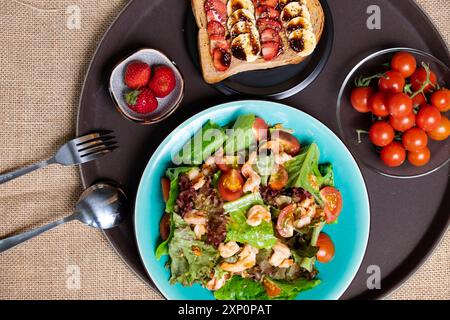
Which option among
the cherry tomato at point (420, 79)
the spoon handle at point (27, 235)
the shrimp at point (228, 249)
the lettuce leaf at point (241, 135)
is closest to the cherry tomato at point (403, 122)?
the cherry tomato at point (420, 79)

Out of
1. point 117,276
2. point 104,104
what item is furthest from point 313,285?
point 104,104

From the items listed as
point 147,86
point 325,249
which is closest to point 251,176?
point 325,249

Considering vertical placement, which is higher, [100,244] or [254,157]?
[254,157]

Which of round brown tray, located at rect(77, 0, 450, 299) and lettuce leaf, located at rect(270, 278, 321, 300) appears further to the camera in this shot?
round brown tray, located at rect(77, 0, 450, 299)

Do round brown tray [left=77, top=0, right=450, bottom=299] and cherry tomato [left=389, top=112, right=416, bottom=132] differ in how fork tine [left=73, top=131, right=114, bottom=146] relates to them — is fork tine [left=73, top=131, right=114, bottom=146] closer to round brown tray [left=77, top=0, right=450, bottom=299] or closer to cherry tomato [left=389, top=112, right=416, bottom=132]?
round brown tray [left=77, top=0, right=450, bottom=299]

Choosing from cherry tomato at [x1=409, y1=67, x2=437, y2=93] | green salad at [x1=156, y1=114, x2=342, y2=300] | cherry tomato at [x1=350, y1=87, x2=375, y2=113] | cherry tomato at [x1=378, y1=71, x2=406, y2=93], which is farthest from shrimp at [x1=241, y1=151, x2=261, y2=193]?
cherry tomato at [x1=409, y1=67, x2=437, y2=93]
